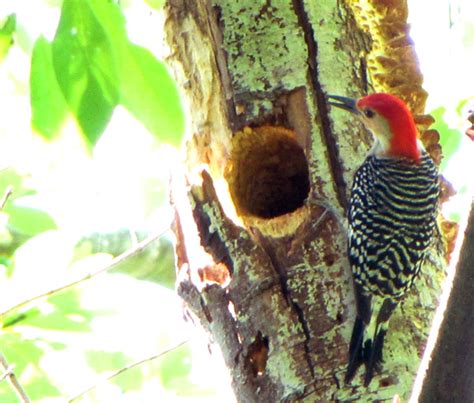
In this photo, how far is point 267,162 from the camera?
374 cm

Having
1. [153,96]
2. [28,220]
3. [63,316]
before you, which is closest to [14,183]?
[28,220]

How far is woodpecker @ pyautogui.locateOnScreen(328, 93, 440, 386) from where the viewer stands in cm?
289

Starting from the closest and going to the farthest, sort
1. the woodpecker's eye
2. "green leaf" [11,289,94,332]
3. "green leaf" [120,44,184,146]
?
"green leaf" [120,44,184,146] → the woodpecker's eye → "green leaf" [11,289,94,332]

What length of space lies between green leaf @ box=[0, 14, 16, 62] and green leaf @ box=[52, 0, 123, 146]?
445mm

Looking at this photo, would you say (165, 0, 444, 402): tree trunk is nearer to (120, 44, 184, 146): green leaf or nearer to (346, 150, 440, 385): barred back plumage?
(346, 150, 440, 385): barred back plumage

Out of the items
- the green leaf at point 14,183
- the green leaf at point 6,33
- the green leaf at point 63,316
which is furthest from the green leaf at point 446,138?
the green leaf at point 6,33

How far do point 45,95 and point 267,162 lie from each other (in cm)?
168

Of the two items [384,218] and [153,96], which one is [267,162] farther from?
[153,96]

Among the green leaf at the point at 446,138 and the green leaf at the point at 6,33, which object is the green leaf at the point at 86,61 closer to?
the green leaf at the point at 6,33

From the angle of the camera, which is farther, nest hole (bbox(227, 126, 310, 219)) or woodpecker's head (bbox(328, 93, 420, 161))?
nest hole (bbox(227, 126, 310, 219))

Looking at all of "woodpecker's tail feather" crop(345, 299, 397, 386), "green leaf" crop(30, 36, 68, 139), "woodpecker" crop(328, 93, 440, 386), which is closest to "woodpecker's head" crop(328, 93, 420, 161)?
"woodpecker" crop(328, 93, 440, 386)

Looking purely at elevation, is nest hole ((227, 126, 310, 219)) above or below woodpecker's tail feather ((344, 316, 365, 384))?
above

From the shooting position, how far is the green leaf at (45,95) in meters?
2.14

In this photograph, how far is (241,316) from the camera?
2938 millimetres
